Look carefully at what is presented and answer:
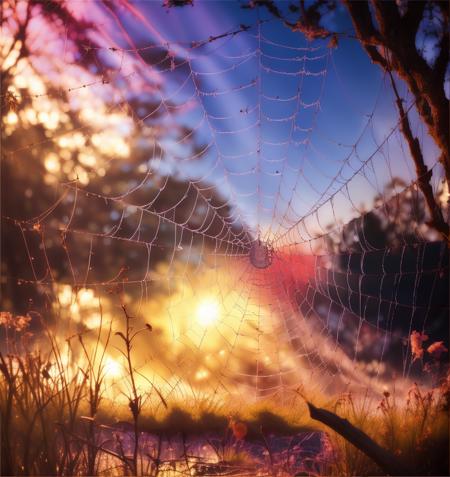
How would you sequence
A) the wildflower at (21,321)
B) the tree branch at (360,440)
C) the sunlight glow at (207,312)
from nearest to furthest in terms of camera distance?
1. the tree branch at (360,440)
2. the wildflower at (21,321)
3. the sunlight glow at (207,312)

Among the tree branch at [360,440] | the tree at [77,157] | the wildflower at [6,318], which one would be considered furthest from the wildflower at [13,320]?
the tree branch at [360,440]

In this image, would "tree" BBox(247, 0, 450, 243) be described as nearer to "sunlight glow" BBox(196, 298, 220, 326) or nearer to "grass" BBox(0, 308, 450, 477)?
"grass" BBox(0, 308, 450, 477)

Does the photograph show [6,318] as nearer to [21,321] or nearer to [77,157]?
[21,321]

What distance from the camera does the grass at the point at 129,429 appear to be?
238 cm

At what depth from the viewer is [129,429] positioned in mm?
4418

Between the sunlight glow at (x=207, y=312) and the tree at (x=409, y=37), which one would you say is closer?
the tree at (x=409, y=37)

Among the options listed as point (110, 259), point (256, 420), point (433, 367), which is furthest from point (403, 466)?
point (110, 259)

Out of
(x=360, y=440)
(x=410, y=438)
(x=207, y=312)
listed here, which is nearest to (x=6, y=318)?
(x=360, y=440)

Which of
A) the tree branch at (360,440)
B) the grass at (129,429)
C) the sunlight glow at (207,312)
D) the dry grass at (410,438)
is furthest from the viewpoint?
the sunlight glow at (207,312)

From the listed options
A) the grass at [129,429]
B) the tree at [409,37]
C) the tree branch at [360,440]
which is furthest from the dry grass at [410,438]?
the tree at [409,37]

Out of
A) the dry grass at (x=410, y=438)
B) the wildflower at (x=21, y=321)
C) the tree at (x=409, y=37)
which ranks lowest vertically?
the dry grass at (x=410, y=438)

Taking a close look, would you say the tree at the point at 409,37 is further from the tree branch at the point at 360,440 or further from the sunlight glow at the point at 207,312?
the sunlight glow at the point at 207,312

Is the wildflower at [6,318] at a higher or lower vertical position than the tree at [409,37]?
lower

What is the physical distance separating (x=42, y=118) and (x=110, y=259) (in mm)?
2573
